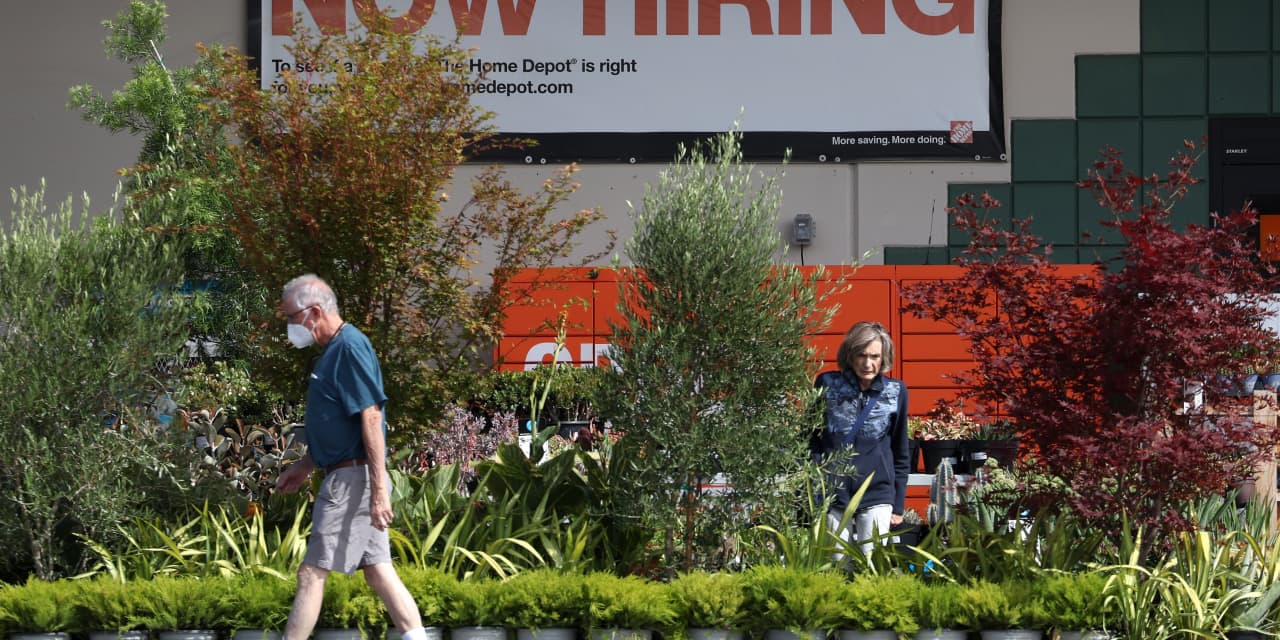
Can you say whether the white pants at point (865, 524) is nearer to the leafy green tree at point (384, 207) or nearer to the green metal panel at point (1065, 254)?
the leafy green tree at point (384, 207)

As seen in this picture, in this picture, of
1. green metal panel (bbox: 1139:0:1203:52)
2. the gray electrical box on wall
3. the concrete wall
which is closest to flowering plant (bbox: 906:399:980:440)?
the gray electrical box on wall

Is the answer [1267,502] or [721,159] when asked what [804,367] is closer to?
[721,159]

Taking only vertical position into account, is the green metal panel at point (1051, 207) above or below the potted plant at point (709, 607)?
above

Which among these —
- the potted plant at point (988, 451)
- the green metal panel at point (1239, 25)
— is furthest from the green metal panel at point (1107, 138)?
the potted plant at point (988, 451)

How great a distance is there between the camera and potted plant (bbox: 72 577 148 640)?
5.02 m

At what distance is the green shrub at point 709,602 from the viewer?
5.01m

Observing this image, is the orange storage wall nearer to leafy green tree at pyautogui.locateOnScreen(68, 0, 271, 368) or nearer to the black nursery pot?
leafy green tree at pyautogui.locateOnScreen(68, 0, 271, 368)

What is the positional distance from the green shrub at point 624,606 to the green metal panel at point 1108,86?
35.9ft

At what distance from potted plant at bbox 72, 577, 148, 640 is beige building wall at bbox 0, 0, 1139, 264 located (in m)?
9.28

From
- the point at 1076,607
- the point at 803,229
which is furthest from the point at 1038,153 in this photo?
the point at 1076,607

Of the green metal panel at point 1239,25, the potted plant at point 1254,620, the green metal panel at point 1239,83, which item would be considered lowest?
the potted plant at point 1254,620

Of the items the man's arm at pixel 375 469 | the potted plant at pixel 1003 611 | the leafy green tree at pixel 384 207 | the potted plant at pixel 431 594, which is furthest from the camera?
the leafy green tree at pixel 384 207

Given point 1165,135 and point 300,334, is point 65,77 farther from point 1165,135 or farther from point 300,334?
point 1165,135

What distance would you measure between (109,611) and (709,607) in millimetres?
2389
